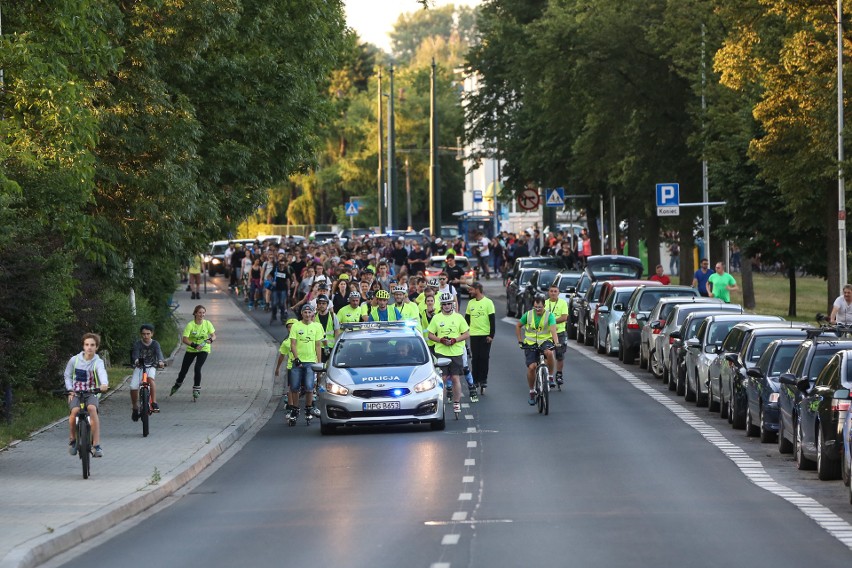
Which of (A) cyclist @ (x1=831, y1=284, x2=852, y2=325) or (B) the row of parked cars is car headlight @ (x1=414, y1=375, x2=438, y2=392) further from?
(A) cyclist @ (x1=831, y1=284, x2=852, y2=325)

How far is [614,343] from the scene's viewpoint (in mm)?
37844

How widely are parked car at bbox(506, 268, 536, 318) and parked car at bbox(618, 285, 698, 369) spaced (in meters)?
13.1

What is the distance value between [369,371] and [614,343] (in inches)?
579

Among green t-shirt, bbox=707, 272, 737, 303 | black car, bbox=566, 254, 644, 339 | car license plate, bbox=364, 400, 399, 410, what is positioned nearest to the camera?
car license plate, bbox=364, 400, 399, 410

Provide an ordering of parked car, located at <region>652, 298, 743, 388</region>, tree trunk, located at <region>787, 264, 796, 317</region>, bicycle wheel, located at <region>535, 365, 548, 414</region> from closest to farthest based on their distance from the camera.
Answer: bicycle wheel, located at <region>535, 365, 548, 414</region>, parked car, located at <region>652, 298, 743, 388</region>, tree trunk, located at <region>787, 264, 796, 317</region>

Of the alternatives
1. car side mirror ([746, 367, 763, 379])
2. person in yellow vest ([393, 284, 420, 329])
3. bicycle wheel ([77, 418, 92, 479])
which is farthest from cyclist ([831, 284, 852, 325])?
bicycle wheel ([77, 418, 92, 479])

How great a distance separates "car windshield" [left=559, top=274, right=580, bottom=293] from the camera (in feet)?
148

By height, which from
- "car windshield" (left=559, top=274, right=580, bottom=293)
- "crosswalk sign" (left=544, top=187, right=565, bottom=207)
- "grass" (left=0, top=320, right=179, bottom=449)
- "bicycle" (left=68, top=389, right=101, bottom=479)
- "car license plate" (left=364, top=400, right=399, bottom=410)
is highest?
"crosswalk sign" (left=544, top=187, right=565, bottom=207)

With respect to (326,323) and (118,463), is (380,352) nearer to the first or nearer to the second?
(326,323)

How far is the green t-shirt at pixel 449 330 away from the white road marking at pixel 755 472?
11.3 feet

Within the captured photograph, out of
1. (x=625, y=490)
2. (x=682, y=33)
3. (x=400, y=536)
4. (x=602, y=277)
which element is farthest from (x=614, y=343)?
(x=400, y=536)

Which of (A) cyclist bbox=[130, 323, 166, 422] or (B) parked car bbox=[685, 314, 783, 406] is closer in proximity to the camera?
(A) cyclist bbox=[130, 323, 166, 422]

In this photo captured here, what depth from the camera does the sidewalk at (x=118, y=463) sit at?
14.3 metres

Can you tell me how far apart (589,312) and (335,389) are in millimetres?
18129
